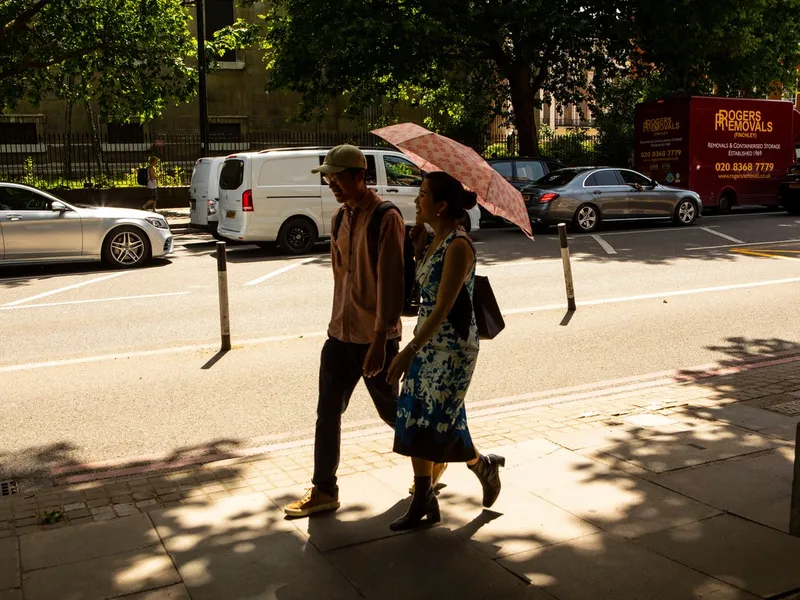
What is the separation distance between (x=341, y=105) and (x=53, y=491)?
33100 millimetres

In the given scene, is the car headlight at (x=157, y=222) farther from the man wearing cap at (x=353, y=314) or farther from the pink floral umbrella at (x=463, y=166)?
the pink floral umbrella at (x=463, y=166)

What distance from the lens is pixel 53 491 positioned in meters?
5.36

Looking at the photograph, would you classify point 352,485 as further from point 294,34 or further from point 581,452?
point 294,34

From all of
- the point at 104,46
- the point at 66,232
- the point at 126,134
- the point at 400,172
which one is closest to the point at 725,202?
the point at 400,172

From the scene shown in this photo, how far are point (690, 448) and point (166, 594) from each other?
3.47 metres

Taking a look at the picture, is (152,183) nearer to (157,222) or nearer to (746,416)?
(157,222)

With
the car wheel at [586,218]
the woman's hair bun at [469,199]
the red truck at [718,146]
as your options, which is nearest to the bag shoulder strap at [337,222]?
the woman's hair bun at [469,199]

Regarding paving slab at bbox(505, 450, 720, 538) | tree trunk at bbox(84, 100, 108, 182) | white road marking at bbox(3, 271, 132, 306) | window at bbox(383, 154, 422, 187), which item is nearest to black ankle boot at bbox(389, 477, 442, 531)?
paving slab at bbox(505, 450, 720, 538)

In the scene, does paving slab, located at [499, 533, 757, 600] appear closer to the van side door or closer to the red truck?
the van side door

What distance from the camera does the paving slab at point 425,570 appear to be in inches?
153

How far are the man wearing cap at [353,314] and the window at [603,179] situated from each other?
1591 cm

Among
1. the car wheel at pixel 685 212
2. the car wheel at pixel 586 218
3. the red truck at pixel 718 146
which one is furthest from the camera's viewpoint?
the red truck at pixel 718 146

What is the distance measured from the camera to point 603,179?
20.2 meters

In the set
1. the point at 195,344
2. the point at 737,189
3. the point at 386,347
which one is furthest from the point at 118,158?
the point at 386,347
